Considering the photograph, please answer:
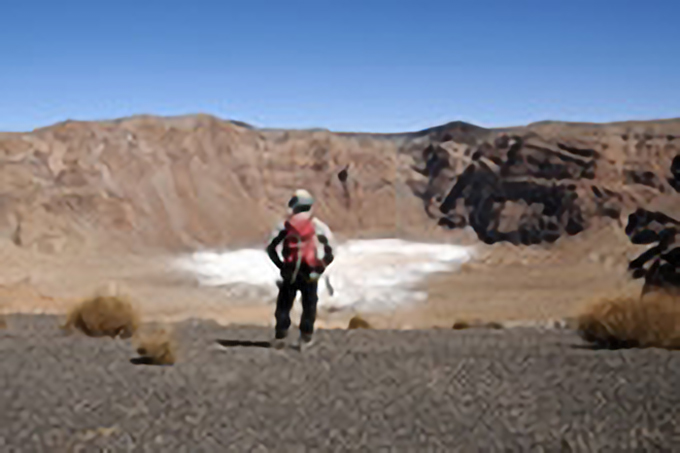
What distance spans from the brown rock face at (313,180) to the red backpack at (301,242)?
2337 inches

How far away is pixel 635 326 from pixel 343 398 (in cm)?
347

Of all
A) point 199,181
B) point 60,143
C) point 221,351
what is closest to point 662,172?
point 199,181

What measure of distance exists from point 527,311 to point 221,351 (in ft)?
125

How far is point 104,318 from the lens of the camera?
10.7 meters

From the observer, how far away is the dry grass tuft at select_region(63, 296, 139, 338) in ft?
34.7

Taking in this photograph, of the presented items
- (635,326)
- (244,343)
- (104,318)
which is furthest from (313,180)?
(635,326)

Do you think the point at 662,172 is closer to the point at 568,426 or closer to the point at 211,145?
the point at 211,145

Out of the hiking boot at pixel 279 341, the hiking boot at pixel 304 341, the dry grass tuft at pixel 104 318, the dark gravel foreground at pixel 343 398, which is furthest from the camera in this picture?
the dry grass tuft at pixel 104 318

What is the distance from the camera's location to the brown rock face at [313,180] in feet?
246

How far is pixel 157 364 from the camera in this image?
825 cm

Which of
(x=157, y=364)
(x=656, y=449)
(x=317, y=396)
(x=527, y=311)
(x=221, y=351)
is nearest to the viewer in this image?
(x=656, y=449)

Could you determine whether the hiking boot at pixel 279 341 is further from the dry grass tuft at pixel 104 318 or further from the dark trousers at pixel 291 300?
the dry grass tuft at pixel 104 318

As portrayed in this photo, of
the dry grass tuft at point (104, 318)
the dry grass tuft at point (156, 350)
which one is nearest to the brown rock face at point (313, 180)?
the dry grass tuft at point (104, 318)

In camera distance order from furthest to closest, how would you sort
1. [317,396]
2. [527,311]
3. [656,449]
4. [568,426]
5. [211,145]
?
[211,145]
[527,311]
[317,396]
[568,426]
[656,449]
